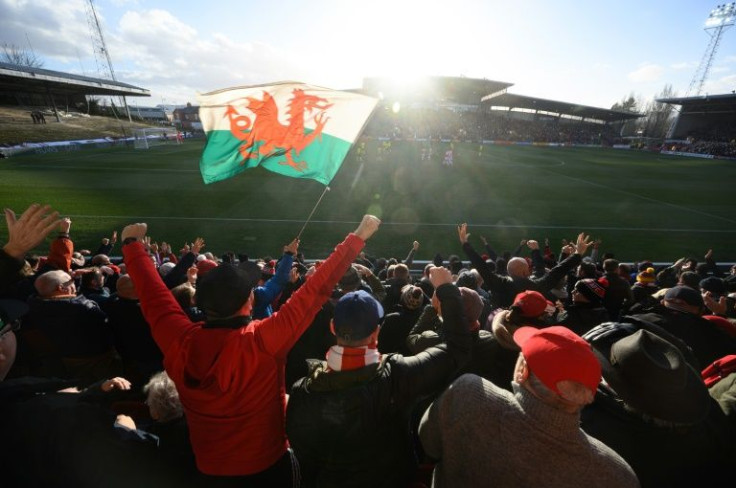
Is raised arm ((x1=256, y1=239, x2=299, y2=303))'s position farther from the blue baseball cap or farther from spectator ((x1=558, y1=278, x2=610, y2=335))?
spectator ((x1=558, y1=278, x2=610, y2=335))

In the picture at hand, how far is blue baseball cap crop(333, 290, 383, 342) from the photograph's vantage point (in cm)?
193

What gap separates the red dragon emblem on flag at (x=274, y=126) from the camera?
4535 mm

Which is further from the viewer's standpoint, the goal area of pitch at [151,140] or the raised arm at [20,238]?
the goal area of pitch at [151,140]

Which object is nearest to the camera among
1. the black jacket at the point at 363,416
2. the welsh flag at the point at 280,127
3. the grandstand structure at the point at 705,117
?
the black jacket at the point at 363,416

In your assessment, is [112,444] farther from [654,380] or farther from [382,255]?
[382,255]

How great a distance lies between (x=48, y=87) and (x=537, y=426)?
71231 mm

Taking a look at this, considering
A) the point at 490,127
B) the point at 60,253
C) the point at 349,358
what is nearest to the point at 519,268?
the point at 349,358

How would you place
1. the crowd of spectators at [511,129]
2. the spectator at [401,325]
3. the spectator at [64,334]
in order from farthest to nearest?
the crowd of spectators at [511,129]
the spectator at [401,325]
the spectator at [64,334]

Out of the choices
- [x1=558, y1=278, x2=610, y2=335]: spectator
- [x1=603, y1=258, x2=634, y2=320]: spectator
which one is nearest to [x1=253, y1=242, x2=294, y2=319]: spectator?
[x1=558, y1=278, x2=610, y2=335]: spectator

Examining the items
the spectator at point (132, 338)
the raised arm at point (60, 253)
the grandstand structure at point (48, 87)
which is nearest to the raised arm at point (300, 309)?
the spectator at point (132, 338)

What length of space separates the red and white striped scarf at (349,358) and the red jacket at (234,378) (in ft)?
0.82

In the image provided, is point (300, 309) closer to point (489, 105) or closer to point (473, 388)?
point (473, 388)

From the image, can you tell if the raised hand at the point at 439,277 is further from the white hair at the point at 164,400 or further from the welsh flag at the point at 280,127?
the welsh flag at the point at 280,127

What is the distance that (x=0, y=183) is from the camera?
62.0ft
